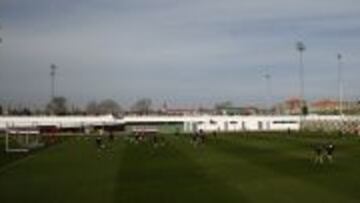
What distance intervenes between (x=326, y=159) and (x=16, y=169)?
23186 mm

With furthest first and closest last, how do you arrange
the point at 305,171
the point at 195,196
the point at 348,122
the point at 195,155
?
the point at 348,122 < the point at 195,155 < the point at 305,171 < the point at 195,196

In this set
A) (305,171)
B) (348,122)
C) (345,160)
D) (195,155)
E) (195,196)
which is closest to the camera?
(195,196)

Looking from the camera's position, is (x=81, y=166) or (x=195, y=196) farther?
(x=81, y=166)

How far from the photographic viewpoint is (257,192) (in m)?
39.1

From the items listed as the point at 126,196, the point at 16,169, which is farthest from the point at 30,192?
the point at 16,169

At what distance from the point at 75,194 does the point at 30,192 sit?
114 inches

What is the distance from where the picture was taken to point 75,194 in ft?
129

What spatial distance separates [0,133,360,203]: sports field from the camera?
124 feet

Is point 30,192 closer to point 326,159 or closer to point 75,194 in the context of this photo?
point 75,194

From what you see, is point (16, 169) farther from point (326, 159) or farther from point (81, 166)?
point (326, 159)

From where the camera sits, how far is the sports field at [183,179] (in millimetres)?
37781

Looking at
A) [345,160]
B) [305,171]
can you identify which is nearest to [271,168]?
[305,171]

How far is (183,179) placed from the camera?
47094 mm

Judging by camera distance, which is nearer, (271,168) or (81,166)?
(271,168)
